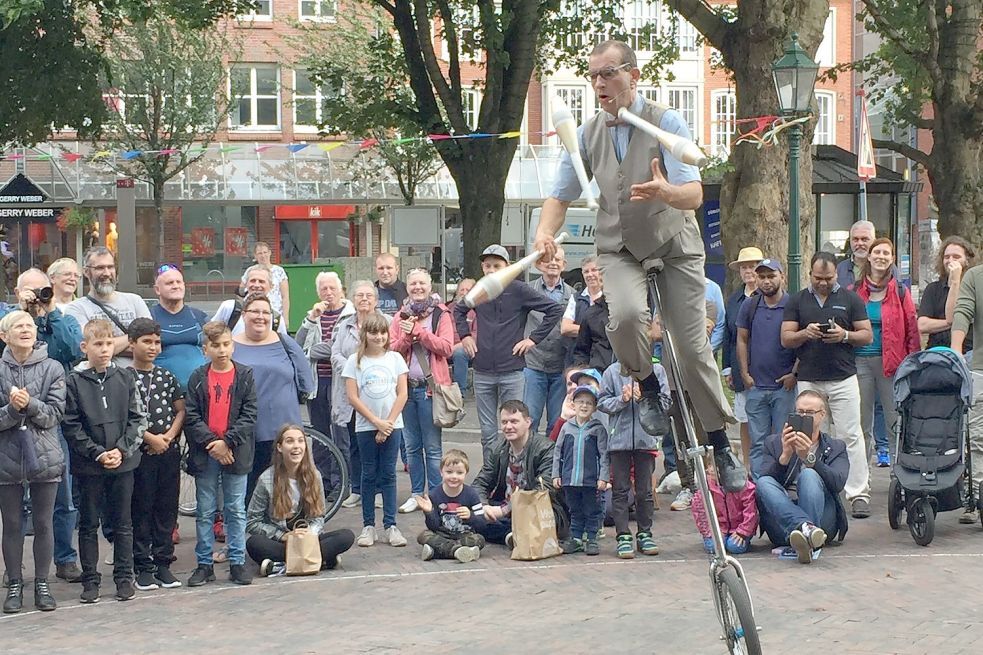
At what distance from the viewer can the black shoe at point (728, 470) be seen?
627 cm

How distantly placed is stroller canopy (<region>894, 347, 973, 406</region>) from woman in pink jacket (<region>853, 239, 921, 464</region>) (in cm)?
105

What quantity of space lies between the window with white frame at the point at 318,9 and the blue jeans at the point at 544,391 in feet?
90.9

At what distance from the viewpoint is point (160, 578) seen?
340 inches

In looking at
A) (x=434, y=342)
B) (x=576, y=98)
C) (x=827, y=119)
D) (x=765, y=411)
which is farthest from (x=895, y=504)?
(x=827, y=119)

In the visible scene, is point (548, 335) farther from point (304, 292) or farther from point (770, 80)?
point (304, 292)

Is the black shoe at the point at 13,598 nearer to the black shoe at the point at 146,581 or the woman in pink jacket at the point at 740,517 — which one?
the black shoe at the point at 146,581

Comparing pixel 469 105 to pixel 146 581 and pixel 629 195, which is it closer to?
pixel 146 581

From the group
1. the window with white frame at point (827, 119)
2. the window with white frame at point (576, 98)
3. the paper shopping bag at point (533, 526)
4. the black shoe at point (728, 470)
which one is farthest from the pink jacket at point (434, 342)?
the window with white frame at point (827, 119)

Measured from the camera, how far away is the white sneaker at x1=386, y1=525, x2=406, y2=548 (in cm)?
968

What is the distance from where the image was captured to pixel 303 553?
881cm

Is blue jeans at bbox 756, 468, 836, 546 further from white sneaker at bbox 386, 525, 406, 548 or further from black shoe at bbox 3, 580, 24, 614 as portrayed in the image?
black shoe at bbox 3, 580, 24, 614

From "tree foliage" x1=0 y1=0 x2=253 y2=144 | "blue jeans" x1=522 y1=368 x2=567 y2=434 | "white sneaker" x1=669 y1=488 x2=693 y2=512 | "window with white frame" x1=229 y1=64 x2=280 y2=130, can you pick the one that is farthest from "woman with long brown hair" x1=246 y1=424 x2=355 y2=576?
"window with white frame" x1=229 y1=64 x2=280 y2=130

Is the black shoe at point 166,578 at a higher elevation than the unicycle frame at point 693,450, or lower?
lower

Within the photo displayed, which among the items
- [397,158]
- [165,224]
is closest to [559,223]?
[397,158]
